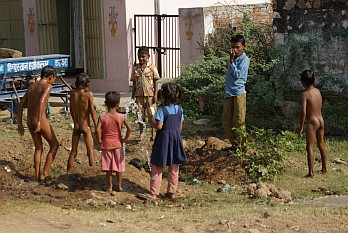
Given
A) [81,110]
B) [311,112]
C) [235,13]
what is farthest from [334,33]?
[81,110]

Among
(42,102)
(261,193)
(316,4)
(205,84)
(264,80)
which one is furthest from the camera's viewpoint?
(205,84)

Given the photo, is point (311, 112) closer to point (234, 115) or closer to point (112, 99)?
point (234, 115)

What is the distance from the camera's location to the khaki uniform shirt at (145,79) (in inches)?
436

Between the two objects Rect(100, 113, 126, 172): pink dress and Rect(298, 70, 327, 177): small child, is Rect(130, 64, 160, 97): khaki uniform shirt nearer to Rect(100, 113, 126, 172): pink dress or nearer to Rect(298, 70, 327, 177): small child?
Rect(100, 113, 126, 172): pink dress

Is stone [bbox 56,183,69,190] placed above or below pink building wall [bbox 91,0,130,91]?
below

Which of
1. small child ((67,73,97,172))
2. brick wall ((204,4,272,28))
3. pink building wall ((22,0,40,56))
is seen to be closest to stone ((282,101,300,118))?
brick wall ((204,4,272,28))

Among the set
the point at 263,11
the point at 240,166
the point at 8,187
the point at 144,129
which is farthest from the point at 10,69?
the point at 263,11

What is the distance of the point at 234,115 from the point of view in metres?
9.91

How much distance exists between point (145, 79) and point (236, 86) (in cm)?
181

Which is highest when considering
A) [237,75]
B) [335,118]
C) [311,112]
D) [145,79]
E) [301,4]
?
[301,4]

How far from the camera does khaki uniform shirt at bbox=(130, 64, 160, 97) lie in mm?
11086

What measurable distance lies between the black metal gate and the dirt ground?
4598 millimetres

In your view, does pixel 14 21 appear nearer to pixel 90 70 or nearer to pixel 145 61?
pixel 90 70

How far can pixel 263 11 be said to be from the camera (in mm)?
16375
